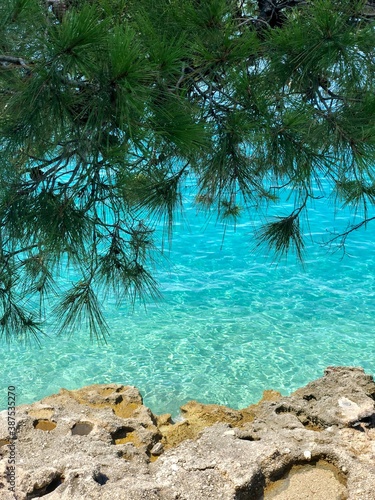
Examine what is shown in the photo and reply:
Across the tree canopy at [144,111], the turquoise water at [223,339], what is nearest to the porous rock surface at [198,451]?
the tree canopy at [144,111]

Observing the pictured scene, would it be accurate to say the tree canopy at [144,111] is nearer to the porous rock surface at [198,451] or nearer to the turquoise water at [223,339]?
the porous rock surface at [198,451]

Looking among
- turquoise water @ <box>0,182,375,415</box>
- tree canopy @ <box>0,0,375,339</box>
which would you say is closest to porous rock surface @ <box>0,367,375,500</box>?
tree canopy @ <box>0,0,375,339</box>

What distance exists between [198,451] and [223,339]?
2787mm

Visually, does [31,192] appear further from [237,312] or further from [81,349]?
[237,312]

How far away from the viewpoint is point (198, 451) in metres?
2.06

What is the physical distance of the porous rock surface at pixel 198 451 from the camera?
1881 millimetres

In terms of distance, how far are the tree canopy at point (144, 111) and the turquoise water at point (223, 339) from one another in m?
2.16

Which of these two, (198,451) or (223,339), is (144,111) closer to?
(198,451)

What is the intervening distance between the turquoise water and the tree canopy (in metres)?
2.16

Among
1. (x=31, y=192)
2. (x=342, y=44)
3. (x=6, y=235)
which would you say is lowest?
(x=6, y=235)

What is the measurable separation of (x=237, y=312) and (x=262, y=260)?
1512 millimetres

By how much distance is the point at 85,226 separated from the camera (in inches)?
57.5

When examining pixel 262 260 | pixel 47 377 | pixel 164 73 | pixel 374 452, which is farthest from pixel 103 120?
pixel 262 260

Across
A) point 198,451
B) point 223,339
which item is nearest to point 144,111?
point 198,451
